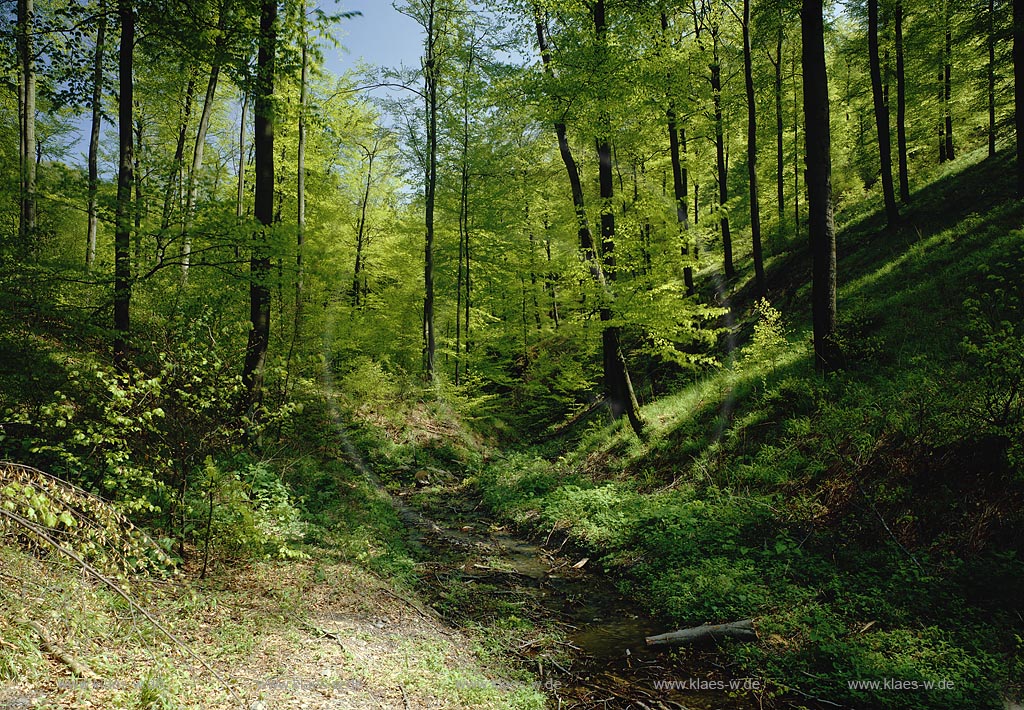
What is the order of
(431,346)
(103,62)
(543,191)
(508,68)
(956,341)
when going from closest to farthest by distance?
(956,341)
(103,62)
(508,68)
(431,346)
(543,191)

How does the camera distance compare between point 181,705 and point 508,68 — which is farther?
point 508,68

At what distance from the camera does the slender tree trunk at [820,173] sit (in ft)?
27.7

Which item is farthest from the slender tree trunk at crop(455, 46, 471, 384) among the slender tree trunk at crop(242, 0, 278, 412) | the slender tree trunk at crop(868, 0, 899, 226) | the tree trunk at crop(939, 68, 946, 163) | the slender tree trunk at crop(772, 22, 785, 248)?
the tree trunk at crop(939, 68, 946, 163)

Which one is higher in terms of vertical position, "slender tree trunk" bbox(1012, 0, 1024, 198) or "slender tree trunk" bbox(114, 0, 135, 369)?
"slender tree trunk" bbox(1012, 0, 1024, 198)

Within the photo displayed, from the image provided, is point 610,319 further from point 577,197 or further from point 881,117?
point 881,117

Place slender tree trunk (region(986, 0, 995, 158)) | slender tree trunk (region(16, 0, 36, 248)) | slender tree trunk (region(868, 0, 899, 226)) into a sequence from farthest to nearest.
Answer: slender tree trunk (region(868, 0, 899, 226)) → slender tree trunk (region(986, 0, 995, 158)) → slender tree trunk (region(16, 0, 36, 248))

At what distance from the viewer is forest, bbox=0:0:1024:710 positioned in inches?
172

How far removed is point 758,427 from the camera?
29.3 ft

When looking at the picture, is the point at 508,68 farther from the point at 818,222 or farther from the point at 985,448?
the point at 985,448

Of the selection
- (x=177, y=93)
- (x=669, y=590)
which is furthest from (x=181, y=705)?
(x=177, y=93)

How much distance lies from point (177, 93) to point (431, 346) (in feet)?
37.2

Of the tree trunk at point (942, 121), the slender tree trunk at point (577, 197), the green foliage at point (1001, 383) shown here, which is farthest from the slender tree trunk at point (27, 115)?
the tree trunk at point (942, 121)

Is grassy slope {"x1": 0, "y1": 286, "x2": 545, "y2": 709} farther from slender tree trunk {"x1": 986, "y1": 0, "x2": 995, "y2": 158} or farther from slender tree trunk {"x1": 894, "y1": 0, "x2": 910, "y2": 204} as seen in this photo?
slender tree trunk {"x1": 894, "y1": 0, "x2": 910, "y2": 204}

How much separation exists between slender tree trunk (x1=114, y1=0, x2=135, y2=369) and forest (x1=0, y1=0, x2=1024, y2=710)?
58 mm
